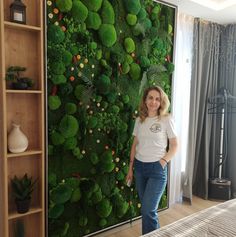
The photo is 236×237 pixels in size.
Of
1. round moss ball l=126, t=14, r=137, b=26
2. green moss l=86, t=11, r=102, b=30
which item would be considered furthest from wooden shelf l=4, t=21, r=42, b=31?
round moss ball l=126, t=14, r=137, b=26

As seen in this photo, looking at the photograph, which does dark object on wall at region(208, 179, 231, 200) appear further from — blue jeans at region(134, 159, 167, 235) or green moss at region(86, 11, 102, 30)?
green moss at region(86, 11, 102, 30)

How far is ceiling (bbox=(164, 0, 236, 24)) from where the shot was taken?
2709mm

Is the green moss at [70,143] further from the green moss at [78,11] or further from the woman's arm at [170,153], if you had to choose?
the green moss at [78,11]

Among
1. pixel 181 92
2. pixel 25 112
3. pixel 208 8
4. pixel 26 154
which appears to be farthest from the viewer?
pixel 181 92

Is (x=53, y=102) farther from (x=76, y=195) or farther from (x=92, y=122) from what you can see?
(x=76, y=195)

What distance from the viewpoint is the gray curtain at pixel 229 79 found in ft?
10.9

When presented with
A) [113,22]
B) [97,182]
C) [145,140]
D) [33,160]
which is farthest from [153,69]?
[33,160]

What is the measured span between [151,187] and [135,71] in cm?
112

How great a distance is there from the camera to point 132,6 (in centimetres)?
238

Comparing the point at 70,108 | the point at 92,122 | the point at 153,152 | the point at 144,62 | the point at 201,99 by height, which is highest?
the point at 144,62

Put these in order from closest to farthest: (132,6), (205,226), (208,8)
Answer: (205,226) → (132,6) → (208,8)

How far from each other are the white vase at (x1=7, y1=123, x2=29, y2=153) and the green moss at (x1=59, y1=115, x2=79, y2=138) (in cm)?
32

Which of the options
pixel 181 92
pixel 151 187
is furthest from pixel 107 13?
pixel 151 187

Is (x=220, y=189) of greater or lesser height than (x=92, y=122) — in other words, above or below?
below
